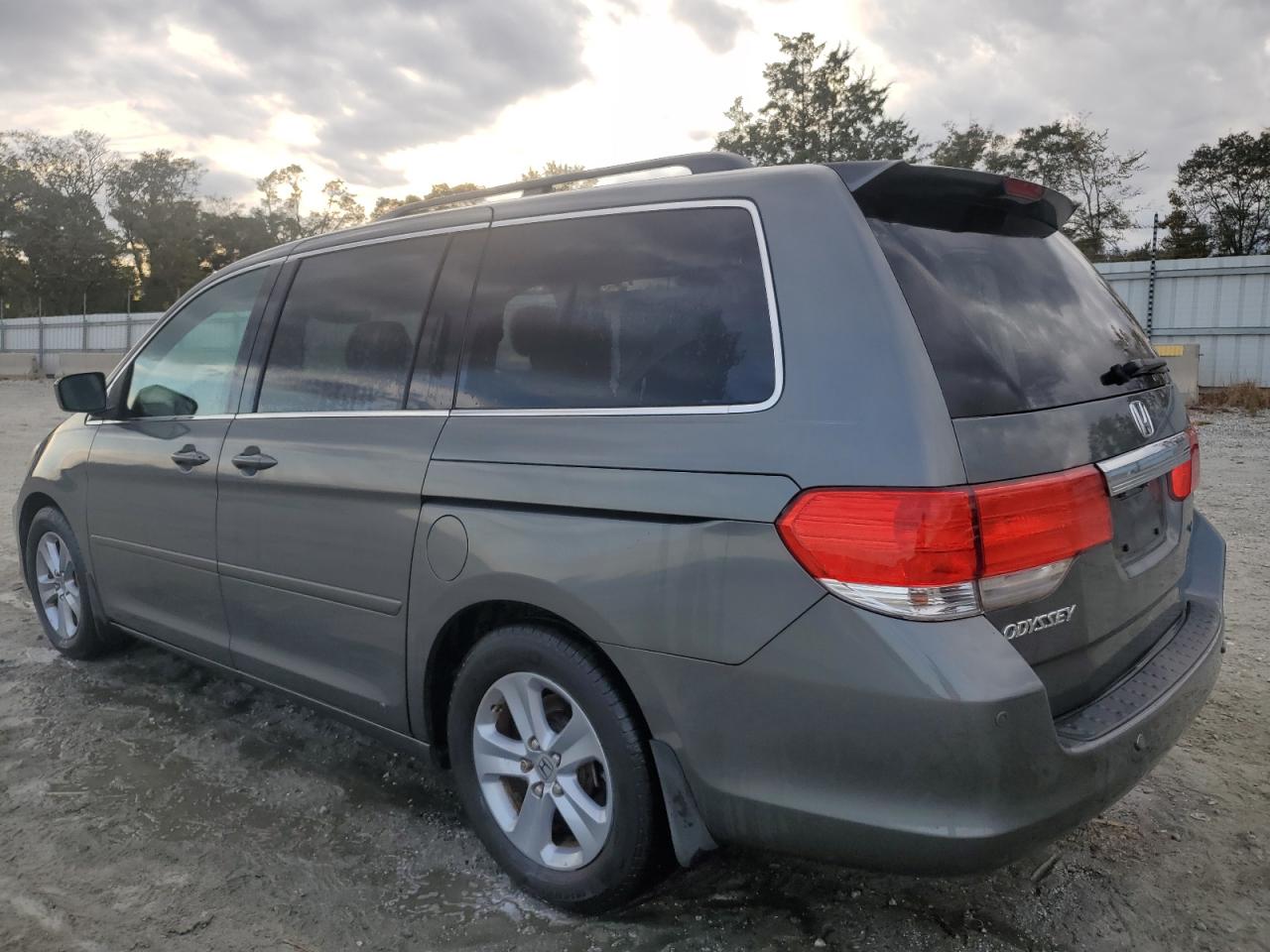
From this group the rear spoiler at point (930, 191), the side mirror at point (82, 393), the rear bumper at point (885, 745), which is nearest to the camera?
the rear bumper at point (885, 745)

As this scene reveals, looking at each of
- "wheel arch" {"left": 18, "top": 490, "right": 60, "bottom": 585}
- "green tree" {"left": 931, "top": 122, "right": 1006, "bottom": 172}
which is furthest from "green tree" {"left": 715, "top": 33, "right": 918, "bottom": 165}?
"wheel arch" {"left": 18, "top": 490, "right": 60, "bottom": 585}

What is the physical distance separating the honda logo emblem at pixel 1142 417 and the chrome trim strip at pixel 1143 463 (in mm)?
37

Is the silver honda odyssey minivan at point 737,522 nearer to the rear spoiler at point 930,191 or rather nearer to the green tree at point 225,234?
the rear spoiler at point 930,191

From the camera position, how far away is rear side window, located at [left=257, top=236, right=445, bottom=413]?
295cm

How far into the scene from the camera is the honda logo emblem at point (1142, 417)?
7.91 ft

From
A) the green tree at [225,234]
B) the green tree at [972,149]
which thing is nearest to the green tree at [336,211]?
the green tree at [225,234]

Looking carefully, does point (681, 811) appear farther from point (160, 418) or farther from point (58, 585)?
point (58, 585)

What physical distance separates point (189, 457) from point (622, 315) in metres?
1.93

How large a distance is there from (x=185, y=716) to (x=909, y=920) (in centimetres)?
286

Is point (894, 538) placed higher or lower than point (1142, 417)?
lower

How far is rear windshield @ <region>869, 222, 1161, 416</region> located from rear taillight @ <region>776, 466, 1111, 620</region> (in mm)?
201

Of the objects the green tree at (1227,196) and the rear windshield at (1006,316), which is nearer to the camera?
the rear windshield at (1006,316)

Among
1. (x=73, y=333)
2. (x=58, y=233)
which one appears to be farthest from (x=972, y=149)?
(x=58, y=233)

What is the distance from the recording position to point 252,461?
3199 millimetres
